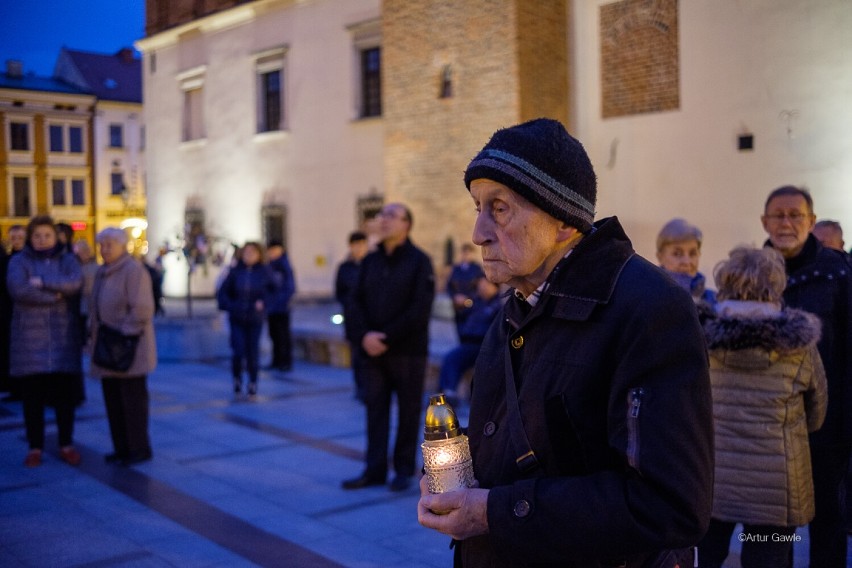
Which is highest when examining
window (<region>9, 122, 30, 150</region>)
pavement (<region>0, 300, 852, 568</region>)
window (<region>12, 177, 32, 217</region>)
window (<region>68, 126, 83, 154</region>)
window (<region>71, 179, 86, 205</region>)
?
window (<region>68, 126, 83, 154</region>)

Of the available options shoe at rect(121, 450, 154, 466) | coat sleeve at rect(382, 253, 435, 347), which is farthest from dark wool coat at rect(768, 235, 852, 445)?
shoe at rect(121, 450, 154, 466)

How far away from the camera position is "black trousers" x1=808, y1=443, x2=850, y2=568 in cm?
395

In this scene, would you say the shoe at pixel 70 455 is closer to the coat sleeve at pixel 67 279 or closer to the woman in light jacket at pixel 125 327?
the woman in light jacket at pixel 125 327

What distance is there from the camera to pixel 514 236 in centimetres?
191

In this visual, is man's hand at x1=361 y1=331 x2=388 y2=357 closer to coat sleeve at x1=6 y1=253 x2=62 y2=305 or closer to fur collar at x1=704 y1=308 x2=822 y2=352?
coat sleeve at x1=6 y1=253 x2=62 y2=305

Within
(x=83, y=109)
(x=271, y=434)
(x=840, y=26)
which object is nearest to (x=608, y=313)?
(x=271, y=434)

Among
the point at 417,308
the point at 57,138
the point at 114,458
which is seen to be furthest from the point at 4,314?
the point at 57,138

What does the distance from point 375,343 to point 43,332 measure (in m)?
2.99

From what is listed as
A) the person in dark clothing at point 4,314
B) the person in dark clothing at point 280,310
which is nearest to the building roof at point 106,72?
the person in dark clothing at point 280,310

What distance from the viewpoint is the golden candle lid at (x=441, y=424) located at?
1.89 meters

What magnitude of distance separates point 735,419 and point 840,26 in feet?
33.9

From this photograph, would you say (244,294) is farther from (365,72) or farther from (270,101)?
(270,101)

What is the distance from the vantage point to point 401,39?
1650cm

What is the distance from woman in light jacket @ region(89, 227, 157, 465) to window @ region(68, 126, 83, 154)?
795 inches
